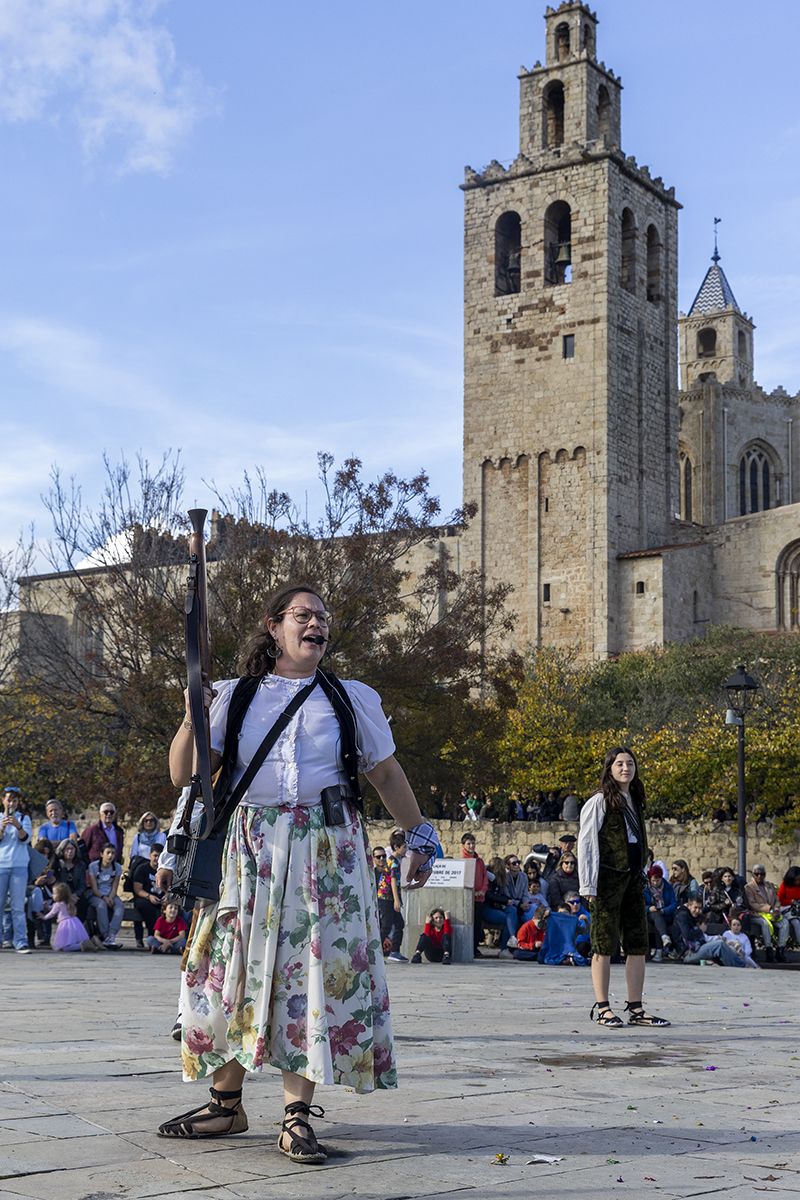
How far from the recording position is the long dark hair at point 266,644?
5.52m

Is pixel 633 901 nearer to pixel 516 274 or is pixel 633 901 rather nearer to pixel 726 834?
pixel 726 834

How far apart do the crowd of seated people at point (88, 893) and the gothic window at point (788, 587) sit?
4094cm

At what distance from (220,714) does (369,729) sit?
51cm

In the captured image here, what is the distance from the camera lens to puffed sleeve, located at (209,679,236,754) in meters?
5.31

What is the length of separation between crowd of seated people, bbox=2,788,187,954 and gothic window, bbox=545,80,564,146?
46838 mm

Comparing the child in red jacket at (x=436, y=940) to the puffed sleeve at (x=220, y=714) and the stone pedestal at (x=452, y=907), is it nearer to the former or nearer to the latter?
the stone pedestal at (x=452, y=907)

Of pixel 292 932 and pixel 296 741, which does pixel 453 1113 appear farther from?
pixel 296 741

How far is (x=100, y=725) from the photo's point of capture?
2814cm

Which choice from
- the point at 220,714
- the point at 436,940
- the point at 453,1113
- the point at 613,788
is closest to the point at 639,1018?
the point at 613,788

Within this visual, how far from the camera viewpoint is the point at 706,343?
87875 millimetres

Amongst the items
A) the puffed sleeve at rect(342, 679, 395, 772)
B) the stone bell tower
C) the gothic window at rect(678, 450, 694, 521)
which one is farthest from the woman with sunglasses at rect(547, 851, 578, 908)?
the gothic window at rect(678, 450, 694, 521)

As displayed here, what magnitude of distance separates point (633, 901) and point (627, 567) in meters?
46.7

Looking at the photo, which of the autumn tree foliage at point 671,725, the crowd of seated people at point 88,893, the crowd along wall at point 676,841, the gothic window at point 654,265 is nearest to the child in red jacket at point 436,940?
the crowd of seated people at point 88,893

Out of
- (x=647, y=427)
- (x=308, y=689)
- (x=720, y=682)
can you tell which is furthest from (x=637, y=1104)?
(x=647, y=427)
